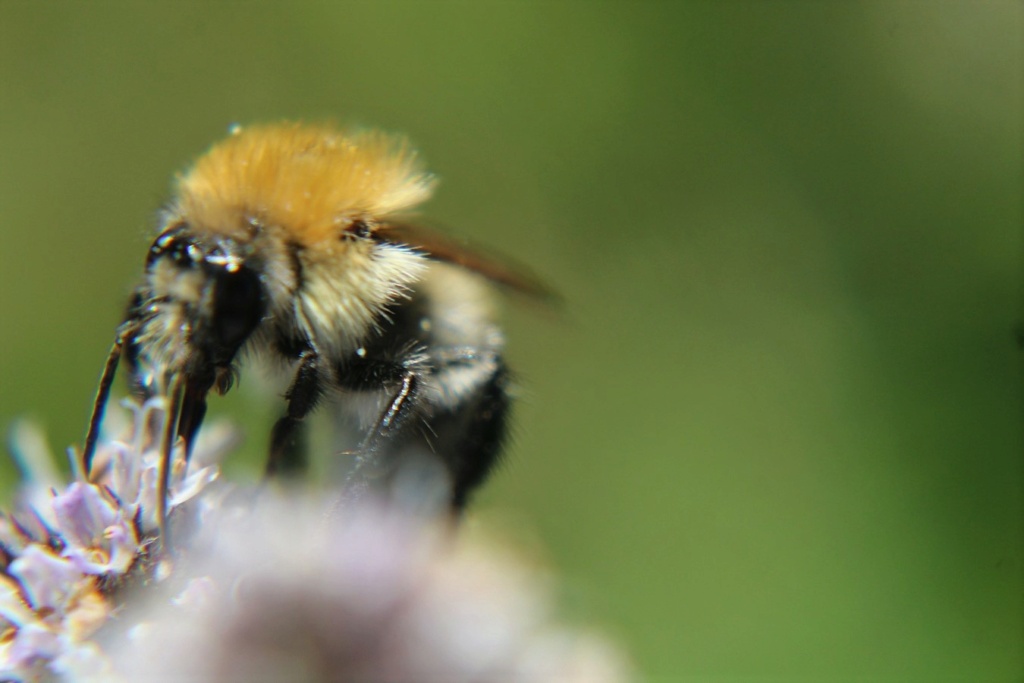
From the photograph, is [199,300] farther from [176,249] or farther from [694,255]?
[694,255]

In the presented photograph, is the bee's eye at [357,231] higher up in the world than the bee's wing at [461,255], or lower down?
lower down

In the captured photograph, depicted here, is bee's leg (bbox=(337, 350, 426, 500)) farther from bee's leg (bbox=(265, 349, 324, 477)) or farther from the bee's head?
the bee's head

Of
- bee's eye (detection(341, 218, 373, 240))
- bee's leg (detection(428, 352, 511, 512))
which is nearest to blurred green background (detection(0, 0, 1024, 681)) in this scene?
bee's leg (detection(428, 352, 511, 512))

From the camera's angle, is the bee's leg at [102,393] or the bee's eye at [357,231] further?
the bee's eye at [357,231]

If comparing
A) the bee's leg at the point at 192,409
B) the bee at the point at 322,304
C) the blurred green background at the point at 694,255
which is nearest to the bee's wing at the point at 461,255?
the bee at the point at 322,304

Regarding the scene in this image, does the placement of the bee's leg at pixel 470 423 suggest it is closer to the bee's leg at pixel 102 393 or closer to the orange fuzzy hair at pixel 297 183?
the orange fuzzy hair at pixel 297 183

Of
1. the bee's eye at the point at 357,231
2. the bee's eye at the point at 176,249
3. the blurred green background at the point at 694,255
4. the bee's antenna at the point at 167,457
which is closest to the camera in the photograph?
the bee's antenna at the point at 167,457
